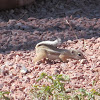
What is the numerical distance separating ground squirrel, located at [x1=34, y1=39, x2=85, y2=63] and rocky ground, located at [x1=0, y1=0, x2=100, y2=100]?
15 centimetres

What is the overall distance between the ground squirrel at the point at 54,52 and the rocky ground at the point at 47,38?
0.15 meters

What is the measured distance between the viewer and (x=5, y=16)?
6836 millimetres

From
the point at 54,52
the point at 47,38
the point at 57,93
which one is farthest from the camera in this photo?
the point at 47,38

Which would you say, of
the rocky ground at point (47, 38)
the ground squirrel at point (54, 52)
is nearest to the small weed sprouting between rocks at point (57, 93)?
the rocky ground at point (47, 38)

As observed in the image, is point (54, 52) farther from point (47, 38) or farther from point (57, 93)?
point (57, 93)

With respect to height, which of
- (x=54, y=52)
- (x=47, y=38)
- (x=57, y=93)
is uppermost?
(x=47, y=38)

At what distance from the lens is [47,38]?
5.63 meters

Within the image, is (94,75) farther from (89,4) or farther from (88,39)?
(89,4)

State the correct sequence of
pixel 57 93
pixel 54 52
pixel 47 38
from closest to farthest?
1. pixel 57 93
2. pixel 54 52
3. pixel 47 38

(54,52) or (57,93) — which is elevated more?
(54,52)

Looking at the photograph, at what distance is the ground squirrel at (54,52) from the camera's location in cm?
471

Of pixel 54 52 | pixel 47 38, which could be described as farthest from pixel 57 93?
pixel 47 38

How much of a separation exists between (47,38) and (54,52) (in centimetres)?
93

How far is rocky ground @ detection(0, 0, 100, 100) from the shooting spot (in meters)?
3.98
